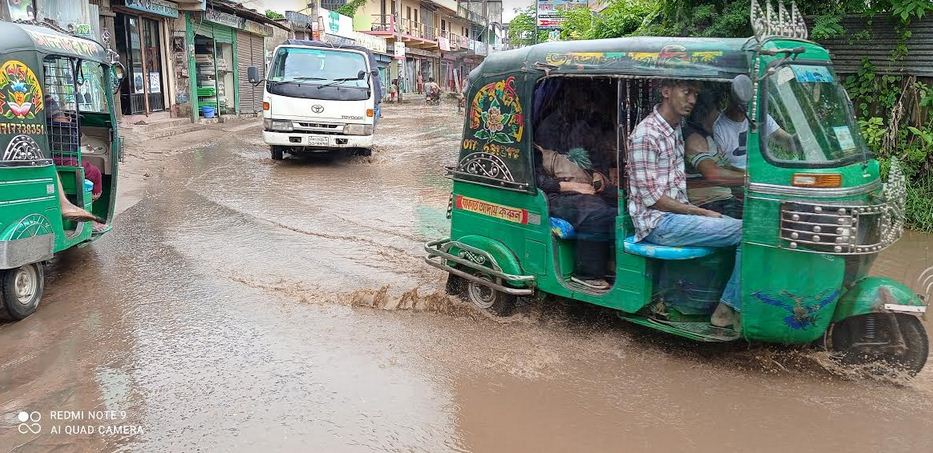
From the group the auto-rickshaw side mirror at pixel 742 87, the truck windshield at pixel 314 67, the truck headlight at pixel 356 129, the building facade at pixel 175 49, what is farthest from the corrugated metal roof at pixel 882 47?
the building facade at pixel 175 49

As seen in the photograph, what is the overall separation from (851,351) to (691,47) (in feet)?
6.42

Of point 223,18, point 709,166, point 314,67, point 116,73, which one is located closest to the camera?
point 709,166

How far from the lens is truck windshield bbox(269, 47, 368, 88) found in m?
12.6

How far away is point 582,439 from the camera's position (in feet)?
11.9

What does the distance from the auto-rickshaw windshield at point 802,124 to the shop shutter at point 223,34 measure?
20763 mm

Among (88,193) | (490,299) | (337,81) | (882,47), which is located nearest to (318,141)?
(337,81)

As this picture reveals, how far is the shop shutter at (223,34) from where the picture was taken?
21.8 meters

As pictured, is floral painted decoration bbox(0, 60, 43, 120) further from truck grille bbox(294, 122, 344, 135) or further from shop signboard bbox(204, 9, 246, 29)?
shop signboard bbox(204, 9, 246, 29)

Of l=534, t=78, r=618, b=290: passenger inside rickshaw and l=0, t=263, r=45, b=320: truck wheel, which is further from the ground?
l=534, t=78, r=618, b=290: passenger inside rickshaw

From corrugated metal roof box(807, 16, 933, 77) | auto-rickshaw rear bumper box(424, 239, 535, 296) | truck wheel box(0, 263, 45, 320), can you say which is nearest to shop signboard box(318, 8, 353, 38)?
corrugated metal roof box(807, 16, 933, 77)

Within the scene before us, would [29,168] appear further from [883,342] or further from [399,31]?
[399,31]

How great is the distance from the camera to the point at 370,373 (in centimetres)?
440

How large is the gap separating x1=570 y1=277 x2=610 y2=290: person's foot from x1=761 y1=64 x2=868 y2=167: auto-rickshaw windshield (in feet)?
4.66

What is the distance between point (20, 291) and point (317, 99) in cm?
775
